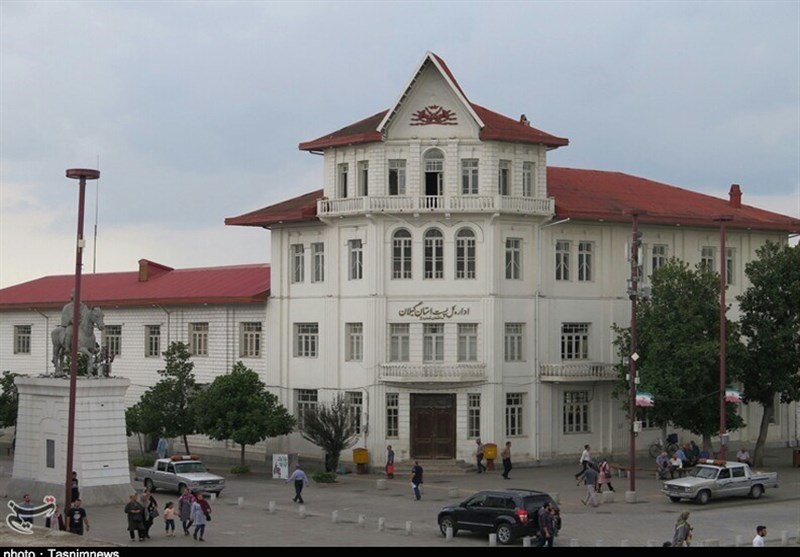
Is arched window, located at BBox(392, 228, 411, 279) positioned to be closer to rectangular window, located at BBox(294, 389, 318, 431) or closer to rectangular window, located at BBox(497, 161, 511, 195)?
rectangular window, located at BBox(497, 161, 511, 195)

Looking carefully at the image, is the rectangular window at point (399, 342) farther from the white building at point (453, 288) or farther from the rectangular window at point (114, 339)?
the rectangular window at point (114, 339)

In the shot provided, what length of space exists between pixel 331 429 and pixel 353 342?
17.3 feet

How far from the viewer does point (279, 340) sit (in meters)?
69.5

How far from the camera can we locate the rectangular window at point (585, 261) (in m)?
67.5

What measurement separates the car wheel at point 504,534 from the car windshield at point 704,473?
487 inches

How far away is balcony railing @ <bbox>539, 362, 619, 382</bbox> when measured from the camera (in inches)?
2569

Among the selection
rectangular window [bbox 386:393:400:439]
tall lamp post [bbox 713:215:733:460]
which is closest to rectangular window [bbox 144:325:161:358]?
rectangular window [bbox 386:393:400:439]

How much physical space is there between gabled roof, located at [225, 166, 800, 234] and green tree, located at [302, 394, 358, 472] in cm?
953

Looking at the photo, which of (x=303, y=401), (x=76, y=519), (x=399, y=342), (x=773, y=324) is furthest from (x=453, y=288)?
(x=76, y=519)

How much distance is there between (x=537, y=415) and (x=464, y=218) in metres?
9.58

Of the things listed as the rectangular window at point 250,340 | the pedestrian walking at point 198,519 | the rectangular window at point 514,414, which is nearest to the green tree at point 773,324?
the rectangular window at point 514,414

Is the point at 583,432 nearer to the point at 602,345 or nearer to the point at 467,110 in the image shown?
the point at 602,345

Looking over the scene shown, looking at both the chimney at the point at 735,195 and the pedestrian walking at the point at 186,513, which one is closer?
the pedestrian walking at the point at 186,513

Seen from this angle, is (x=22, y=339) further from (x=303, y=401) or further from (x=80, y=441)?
(x=80, y=441)
